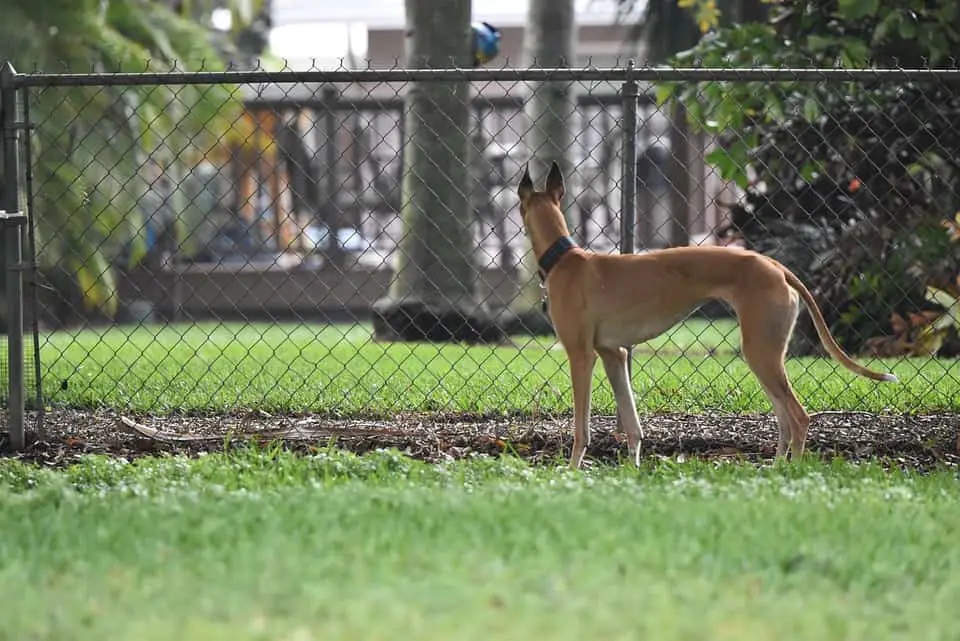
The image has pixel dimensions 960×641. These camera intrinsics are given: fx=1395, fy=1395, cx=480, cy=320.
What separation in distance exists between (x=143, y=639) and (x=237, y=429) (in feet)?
10.8

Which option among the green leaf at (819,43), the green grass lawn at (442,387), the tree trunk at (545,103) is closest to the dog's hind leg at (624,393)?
the green grass lawn at (442,387)

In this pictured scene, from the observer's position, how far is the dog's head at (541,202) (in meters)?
5.60

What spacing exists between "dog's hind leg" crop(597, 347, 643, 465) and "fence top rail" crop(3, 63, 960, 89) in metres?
1.14

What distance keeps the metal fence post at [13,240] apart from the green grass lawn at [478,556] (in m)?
0.83

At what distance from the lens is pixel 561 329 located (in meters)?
5.46

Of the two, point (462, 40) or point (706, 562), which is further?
point (462, 40)

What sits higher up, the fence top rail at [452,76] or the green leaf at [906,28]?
the green leaf at [906,28]

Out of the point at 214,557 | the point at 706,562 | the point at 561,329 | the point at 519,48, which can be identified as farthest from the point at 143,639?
the point at 519,48

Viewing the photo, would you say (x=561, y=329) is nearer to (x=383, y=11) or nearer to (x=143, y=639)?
(x=143, y=639)

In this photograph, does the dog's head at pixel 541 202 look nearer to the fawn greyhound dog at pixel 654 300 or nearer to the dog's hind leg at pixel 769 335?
the fawn greyhound dog at pixel 654 300

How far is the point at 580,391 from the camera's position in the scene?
546 cm

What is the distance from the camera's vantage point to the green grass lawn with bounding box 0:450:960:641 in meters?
3.13

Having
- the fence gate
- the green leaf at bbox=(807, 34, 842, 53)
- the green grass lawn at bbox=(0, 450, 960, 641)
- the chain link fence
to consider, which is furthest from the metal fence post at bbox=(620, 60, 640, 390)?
the green leaf at bbox=(807, 34, 842, 53)

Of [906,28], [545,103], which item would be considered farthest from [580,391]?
[545,103]
